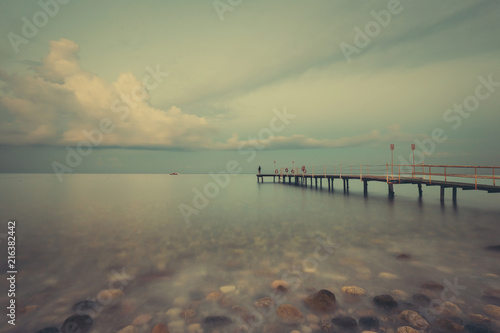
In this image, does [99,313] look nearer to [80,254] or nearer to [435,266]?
[80,254]

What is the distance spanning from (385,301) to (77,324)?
6.00m

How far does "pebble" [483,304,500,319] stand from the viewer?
181 inches

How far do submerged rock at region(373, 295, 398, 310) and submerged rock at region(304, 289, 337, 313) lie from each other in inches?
34.5

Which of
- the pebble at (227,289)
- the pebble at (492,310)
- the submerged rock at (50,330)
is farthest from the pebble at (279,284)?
the submerged rock at (50,330)

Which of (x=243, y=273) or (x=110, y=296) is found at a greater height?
(x=110, y=296)

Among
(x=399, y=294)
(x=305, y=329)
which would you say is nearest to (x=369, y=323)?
(x=305, y=329)

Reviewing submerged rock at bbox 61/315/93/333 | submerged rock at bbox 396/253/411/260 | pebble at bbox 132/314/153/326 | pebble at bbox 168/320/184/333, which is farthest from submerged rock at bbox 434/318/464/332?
submerged rock at bbox 61/315/93/333

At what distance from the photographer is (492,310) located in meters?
4.74

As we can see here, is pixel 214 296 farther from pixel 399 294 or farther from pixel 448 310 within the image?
pixel 448 310

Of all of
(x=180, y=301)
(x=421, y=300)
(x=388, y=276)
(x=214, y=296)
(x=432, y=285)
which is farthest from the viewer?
(x=388, y=276)

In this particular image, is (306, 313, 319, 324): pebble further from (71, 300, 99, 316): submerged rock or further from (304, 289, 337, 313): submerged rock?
(71, 300, 99, 316): submerged rock

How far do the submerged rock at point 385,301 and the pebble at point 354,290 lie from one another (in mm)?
340

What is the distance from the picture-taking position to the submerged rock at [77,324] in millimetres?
4452

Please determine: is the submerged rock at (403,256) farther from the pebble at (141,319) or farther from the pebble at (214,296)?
the pebble at (141,319)
